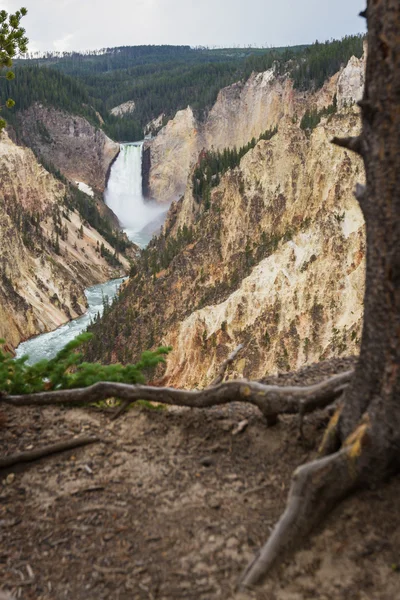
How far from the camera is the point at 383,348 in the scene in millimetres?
3646

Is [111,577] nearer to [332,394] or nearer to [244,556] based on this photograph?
[244,556]

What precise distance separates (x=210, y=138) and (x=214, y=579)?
3890 inches

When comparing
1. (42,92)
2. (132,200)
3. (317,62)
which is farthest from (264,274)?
(42,92)

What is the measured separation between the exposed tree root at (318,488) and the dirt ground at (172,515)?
101 millimetres

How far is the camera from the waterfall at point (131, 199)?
9956 cm

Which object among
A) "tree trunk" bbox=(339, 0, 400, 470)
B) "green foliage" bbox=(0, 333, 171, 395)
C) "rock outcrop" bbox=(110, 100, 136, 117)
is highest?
"rock outcrop" bbox=(110, 100, 136, 117)

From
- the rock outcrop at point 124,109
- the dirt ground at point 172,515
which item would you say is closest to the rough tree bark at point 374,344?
the dirt ground at point 172,515

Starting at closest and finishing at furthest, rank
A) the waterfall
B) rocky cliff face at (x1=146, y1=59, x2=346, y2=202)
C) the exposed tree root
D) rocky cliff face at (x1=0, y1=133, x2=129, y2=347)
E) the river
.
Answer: the exposed tree root → rocky cliff face at (x1=0, y1=133, x2=129, y2=347) → rocky cliff face at (x1=146, y1=59, x2=346, y2=202) → the river → the waterfall

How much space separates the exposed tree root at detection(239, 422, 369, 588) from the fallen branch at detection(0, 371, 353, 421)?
0.89 metres

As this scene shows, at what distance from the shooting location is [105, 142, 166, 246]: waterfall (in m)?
99.6

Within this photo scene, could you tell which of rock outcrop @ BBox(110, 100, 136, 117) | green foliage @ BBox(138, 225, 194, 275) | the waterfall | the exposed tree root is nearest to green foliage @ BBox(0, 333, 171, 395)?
the exposed tree root

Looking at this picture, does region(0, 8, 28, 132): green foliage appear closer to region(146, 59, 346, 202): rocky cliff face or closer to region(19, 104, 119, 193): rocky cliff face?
region(146, 59, 346, 202): rocky cliff face

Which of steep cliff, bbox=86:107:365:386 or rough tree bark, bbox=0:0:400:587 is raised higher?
rough tree bark, bbox=0:0:400:587

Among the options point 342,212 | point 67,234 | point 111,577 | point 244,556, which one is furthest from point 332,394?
point 67,234
